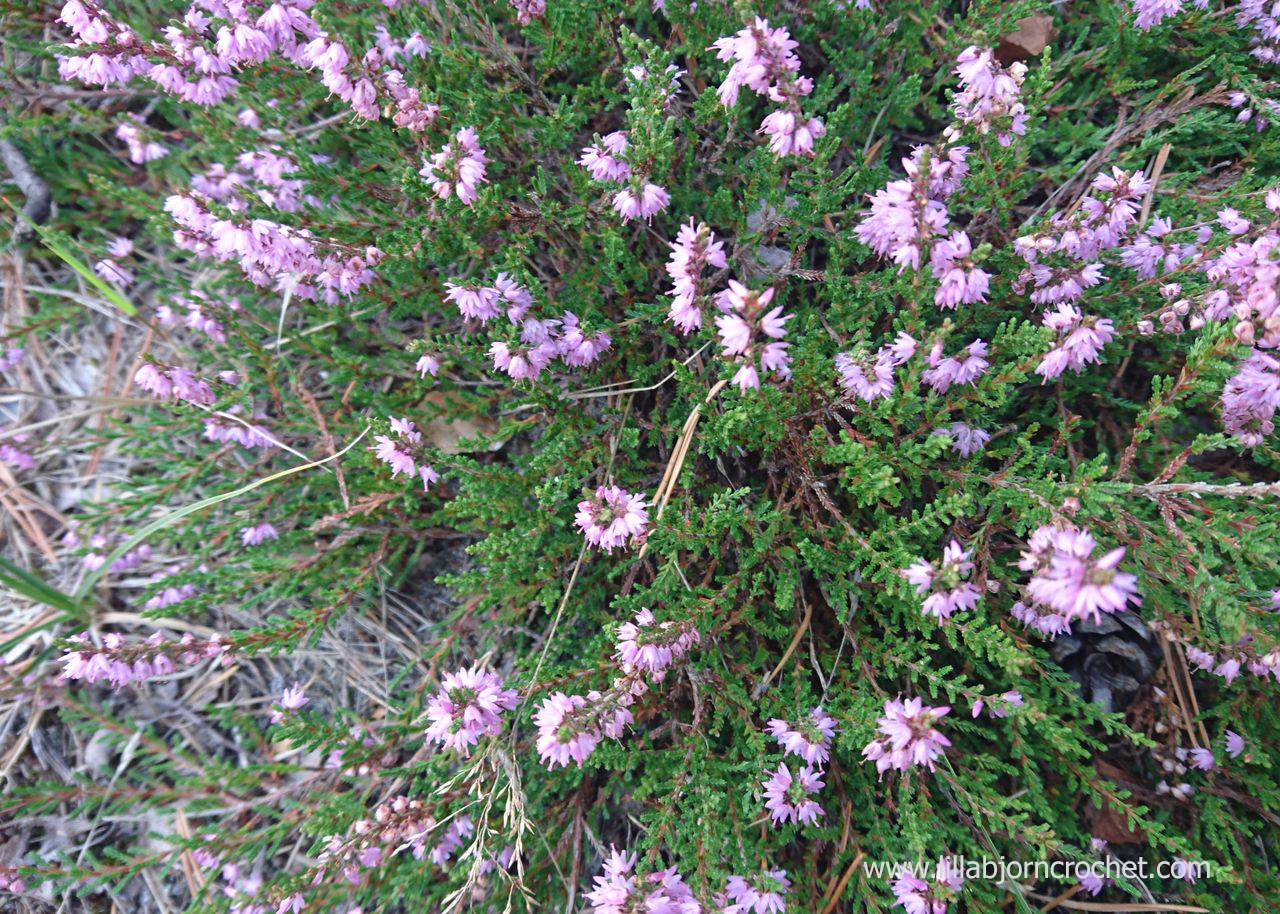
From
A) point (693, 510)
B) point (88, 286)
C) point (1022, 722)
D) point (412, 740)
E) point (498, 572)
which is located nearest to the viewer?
point (1022, 722)

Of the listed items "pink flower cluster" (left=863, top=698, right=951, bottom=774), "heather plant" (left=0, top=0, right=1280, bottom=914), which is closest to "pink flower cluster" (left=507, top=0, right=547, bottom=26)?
"heather plant" (left=0, top=0, right=1280, bottom=914)

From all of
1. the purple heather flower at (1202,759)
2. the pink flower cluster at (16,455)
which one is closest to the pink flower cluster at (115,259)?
the pink flower cluster at (16,455)

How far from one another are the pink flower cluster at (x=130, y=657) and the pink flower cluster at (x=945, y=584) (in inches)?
119

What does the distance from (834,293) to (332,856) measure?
10.0 feet

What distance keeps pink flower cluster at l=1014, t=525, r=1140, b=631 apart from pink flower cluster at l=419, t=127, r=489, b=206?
2.35m

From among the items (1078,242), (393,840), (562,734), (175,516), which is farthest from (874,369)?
(175,516)

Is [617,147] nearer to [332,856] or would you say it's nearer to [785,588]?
[785,588]

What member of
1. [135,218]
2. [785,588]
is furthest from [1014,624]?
[135,218]

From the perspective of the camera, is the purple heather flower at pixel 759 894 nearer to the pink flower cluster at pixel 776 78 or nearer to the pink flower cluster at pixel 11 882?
the pink flower cluster at pixel 776 78

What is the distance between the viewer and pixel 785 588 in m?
3.16

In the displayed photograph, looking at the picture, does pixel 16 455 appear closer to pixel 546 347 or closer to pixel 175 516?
pixel 175 516

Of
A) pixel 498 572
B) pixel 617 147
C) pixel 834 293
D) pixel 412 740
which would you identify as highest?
pixel 617 147

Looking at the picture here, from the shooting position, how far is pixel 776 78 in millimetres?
2691

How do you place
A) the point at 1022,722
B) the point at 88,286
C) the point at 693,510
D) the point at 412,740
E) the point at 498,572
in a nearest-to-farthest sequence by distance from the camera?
the point at 1022,722 < the point at 693,510 < the point at 498,572 < the point at 412,740 < the point at 88,286
